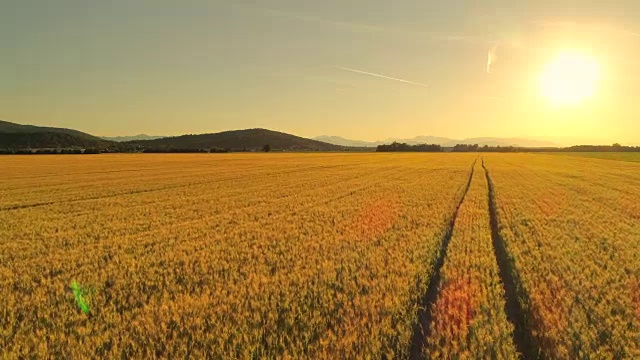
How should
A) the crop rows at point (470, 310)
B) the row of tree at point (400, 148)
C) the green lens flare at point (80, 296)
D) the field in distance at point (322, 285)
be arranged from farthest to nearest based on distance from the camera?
the row of tree at point (400, 148) < the green lens flare at point (80, 296) < the field in distance at point (322, 285) < the crop rows at point (470, 310)

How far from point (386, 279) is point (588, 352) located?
321 centimetres

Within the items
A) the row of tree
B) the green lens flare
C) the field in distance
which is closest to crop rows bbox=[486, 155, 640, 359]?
the field in distance

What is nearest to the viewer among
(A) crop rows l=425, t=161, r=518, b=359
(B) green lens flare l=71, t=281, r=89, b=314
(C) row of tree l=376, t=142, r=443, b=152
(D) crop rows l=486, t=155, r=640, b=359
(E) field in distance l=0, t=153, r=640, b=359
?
(A) crop rows l=425, t=161, r=518, b=359

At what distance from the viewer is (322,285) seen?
7.00m

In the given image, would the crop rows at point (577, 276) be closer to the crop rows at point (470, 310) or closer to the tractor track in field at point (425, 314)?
the crop rows at point (470, 310)

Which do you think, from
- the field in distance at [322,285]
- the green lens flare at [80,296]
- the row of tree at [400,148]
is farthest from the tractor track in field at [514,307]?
the row of tree at [400,148]

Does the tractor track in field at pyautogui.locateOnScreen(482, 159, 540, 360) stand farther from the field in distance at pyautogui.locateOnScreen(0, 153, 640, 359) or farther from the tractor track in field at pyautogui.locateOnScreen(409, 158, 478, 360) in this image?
the tractor track in field at pyautogui.locateOnScreen(409, 158, 478, 360)

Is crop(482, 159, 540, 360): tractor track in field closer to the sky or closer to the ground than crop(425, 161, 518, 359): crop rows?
closer to the ground

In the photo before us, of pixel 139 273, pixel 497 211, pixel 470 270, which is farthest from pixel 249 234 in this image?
pixel 497 211

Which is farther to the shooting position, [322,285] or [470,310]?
[322,285]

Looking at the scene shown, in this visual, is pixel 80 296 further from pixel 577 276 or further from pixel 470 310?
pixel 577 276

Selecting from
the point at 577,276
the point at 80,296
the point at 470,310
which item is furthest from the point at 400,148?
the point at 80,296

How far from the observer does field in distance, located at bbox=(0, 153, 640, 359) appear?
198 inches

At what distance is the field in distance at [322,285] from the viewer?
502 centimetres
